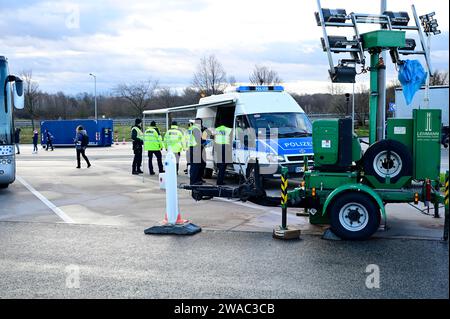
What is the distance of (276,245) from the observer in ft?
25.9

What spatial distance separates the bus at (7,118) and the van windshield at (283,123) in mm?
6269

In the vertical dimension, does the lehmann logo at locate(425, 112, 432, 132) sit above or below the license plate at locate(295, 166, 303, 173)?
above

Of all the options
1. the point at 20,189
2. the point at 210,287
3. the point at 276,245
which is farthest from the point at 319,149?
the point at 20,189

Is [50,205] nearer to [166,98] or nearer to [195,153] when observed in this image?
[195,153]

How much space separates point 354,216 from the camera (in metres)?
8.11

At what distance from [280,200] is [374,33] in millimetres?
3268

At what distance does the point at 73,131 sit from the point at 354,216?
3554 centimetres

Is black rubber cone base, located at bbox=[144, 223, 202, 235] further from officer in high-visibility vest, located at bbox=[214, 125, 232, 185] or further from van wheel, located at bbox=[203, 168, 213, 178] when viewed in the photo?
van wheel, located at bbox=[203, 168, 213, 178]

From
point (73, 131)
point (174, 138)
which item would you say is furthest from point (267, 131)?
point (73, 131)

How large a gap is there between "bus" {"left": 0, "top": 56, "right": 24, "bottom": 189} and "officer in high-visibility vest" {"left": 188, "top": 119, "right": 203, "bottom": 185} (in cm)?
488

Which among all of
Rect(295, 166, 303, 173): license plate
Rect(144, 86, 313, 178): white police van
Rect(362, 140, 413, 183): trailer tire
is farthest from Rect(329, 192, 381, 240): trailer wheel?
Rect(295, 166, 303, 173): license plate

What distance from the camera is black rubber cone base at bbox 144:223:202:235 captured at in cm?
873

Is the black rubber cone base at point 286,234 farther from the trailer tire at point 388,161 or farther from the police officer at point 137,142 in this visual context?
the police officer at point 137,142
